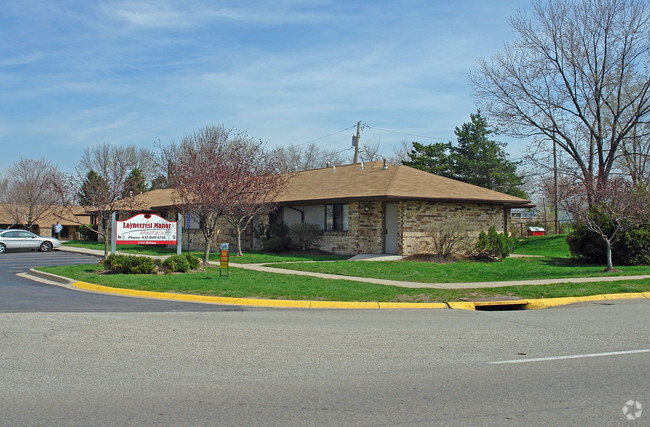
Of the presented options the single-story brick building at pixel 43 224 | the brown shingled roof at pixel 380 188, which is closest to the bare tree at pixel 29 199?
the single-story brick building at pixel 43 224

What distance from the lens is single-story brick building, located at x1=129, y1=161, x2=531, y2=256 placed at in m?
25.0

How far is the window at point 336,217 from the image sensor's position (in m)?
26.8

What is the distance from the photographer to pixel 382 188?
25500mm

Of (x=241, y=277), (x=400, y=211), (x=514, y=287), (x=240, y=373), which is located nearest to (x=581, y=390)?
(x=240, y=373)

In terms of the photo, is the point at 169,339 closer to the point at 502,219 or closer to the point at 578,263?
the point at 578,263

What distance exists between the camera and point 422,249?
25094 millimetres

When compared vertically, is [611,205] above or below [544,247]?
above

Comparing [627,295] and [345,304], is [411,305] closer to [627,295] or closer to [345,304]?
[345,304]

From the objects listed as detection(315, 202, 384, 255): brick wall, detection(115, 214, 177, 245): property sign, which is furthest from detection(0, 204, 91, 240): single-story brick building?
detection(115, 214, 177, 245): property sign

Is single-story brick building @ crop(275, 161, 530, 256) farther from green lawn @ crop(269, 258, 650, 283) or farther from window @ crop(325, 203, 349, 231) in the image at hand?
green lawn @ crop(269, 258, 650, 283)

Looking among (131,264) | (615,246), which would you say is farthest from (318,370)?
(615,246)

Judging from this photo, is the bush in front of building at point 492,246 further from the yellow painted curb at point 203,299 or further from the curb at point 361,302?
the yellow painted curb at point 203,299

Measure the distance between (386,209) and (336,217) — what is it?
275cm

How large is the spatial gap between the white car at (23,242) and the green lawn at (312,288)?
20263 millimetres
